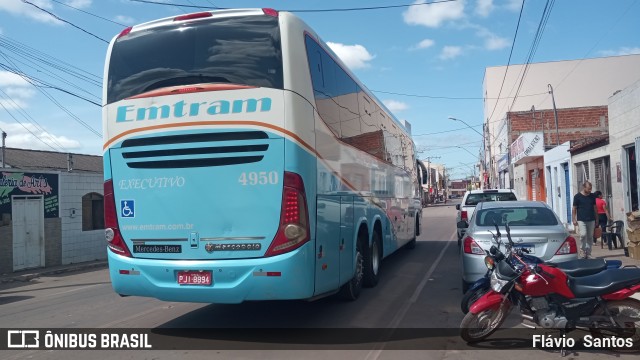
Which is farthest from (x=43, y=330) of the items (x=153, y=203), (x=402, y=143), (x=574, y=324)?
(x=402, y=143)

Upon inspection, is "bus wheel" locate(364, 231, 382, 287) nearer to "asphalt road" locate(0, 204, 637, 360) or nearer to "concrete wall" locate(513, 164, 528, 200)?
"asphalt road" locate(0, 204, 637, 360)

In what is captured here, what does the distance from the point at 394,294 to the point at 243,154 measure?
4419 millimetres

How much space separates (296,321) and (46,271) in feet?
40.4

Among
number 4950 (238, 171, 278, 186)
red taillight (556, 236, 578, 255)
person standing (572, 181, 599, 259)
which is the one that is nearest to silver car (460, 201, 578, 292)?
red taillight (556, 236, 578, 255)

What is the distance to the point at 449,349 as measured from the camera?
614 centimetres

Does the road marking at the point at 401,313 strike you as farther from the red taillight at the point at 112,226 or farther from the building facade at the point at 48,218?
the building facade at the point at 48,218

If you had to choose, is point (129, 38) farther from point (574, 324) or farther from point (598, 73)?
point (598, 73)

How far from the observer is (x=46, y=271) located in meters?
16.7

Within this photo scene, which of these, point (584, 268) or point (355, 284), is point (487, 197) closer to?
point (355, 284)

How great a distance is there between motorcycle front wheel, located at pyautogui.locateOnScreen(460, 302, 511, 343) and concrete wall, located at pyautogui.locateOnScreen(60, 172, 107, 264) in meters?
16.3

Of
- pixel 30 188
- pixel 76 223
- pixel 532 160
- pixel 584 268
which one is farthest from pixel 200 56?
pixel 532 160

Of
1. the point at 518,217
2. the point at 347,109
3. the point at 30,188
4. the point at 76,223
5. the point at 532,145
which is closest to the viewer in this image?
the point at 347,109

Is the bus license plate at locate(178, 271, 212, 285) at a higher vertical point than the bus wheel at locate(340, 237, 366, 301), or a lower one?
higher

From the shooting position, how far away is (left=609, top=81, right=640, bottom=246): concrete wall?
13.3 metres
